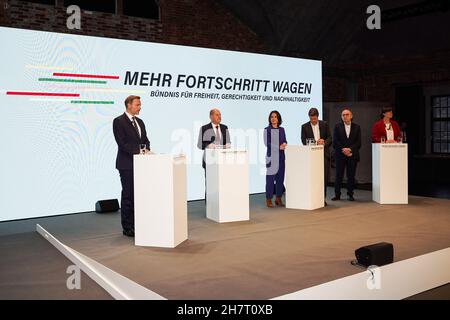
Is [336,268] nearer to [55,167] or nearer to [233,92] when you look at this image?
[55,167]

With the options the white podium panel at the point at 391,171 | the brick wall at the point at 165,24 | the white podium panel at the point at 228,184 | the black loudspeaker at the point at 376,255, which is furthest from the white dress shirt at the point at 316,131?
the brick wall at the point at 165,24

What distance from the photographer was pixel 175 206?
175 inches

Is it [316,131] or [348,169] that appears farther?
[348,169]

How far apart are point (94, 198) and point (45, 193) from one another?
2.26 ft

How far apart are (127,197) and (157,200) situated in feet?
1.91

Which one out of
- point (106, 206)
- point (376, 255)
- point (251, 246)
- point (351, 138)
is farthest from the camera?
point (351, 138)

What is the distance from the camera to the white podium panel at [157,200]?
438 centimetres

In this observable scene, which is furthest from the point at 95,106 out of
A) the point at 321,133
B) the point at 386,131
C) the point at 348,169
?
the point at 386,131

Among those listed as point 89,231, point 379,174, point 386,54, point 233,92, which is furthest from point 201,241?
point 386,54

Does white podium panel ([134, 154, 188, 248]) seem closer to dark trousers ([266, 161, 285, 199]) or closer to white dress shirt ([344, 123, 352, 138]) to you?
dark trousers ([266, 161, 285, 199])

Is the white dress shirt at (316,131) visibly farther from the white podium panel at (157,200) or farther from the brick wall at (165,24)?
the brick wall at (165,24)

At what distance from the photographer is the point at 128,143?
15.8ft

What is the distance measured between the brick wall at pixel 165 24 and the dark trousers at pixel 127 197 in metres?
4.90

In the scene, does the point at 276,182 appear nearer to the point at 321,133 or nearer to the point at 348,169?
the point at 321,133
